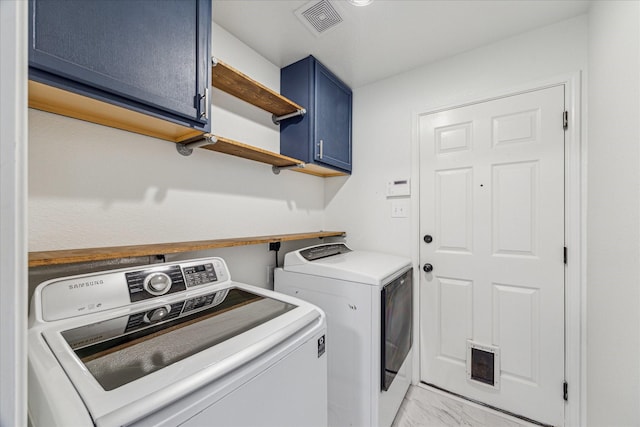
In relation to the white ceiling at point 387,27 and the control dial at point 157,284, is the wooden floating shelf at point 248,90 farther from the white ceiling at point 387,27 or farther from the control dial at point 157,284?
the control dial at point 157,284

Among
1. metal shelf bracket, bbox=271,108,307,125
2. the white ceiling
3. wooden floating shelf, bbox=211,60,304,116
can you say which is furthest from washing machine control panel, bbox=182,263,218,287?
the white ceiling

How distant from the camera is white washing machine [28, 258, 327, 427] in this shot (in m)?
0.54

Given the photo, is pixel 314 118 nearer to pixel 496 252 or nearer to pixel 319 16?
pixel 319 16

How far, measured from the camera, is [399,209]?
215 centimetres

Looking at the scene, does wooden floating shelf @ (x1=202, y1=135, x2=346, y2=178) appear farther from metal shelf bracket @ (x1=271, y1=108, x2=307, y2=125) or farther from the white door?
the white door

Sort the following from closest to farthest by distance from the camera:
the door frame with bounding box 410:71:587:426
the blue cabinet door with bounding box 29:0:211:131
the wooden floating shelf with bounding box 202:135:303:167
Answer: the blue cabinet door with bounding box 29:0:211:131
the wooden floating shelf with bounding box 202:135:303:167
the door frame with bounding box 410:71:587:426

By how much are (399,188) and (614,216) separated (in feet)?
3.95

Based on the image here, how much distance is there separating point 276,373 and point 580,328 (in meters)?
1.84

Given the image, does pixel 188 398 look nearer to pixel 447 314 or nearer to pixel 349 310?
pixel 349 310

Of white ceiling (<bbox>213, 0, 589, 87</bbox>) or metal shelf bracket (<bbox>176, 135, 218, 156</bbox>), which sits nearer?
metal shelf bracket (<bbox>176, 135, 218, 156</bbox>)

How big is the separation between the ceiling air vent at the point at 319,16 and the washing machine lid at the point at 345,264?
56.6 inches
